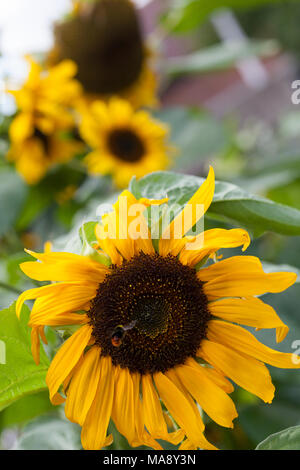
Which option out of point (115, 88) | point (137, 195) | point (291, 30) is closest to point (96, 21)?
point (115, 88)

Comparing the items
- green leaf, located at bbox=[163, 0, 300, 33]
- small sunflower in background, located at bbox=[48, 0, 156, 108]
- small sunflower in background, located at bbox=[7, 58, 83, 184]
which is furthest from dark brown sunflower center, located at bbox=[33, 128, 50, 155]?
green leaf, located at bbox=[163, 0, 300, 33]

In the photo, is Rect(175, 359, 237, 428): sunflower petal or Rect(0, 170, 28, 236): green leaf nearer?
Rect(175, 359, 237, 428): sunflower petal

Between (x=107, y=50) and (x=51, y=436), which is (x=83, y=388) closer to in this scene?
(x=51, y=436)

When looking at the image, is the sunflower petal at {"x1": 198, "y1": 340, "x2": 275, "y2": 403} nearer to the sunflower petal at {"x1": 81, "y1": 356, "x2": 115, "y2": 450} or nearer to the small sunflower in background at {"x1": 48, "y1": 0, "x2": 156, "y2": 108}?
the sunflower petal at {"x1": 81, "y1": 356, "x2": 115, "y2": 450}

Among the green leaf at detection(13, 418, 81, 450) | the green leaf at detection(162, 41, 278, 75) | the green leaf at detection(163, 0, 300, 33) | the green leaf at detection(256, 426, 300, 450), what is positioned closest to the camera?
the green leaf at detection(256, 426, 300, 450)

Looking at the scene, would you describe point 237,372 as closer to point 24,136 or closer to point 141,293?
point 141,293

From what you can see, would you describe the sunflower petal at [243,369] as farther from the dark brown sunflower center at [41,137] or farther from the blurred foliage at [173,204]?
the dark brown sunflower center at [41,137]
